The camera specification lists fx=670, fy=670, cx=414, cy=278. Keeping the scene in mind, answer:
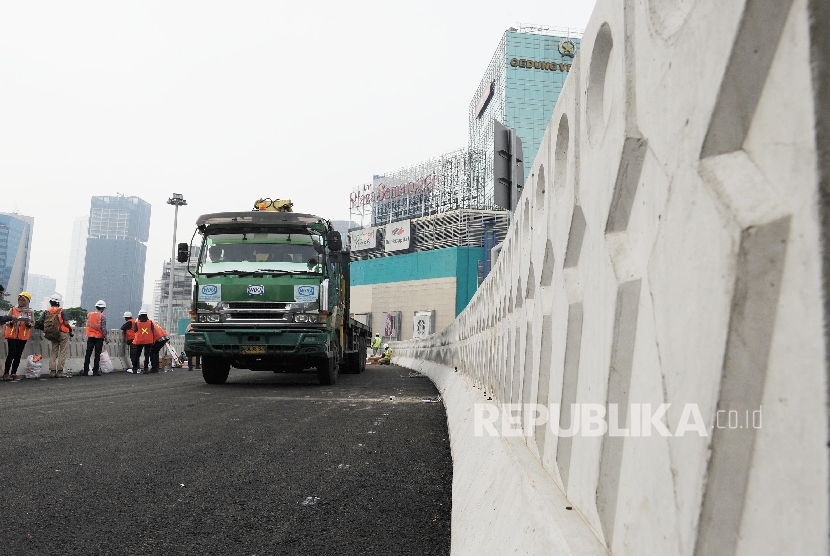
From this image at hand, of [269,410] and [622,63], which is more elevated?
[622,63]

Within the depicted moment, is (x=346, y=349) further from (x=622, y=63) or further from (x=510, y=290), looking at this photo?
(x=622, y=63)

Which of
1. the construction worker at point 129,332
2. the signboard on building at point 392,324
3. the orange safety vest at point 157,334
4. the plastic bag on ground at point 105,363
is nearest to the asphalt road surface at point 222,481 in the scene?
the plastic bag on ground at point 105,363

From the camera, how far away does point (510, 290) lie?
4328 millimetres

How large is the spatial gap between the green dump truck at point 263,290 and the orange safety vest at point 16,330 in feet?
14.8

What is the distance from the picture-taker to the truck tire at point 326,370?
12203 mm

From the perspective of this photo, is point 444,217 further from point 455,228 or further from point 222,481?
point 222,481

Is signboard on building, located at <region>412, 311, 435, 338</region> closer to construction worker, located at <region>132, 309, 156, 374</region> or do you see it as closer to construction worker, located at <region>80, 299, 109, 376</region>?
construction worker, located at <region>132, 309, 156, 374</region>

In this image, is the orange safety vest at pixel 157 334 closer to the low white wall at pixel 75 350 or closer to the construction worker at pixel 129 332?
the construction worker at pixel 129 332

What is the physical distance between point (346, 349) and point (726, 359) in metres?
14.7

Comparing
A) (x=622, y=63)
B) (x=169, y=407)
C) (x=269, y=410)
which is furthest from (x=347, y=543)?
(x=169, y=407)

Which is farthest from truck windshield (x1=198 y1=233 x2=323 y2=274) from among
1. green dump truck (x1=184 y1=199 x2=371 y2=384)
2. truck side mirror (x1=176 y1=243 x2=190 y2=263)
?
truck side mirror (x1=176 y1=243 x2=190 y2=263)

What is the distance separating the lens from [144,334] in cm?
1872

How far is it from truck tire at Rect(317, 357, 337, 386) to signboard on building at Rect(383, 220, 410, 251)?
6188 cm

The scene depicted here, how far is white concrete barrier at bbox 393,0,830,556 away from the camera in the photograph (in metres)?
0.83
